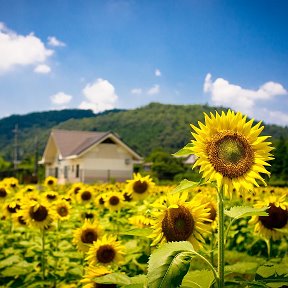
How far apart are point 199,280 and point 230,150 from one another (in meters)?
0.64

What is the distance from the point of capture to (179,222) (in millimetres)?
2281

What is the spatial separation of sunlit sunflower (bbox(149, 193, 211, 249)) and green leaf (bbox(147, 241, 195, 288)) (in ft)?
1.57

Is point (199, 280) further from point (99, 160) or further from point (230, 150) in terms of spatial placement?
point (99, 160)

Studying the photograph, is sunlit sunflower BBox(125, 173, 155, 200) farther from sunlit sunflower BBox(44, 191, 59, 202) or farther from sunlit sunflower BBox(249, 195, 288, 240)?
sunlit sunflower BBox(249, 195, 288, 240)

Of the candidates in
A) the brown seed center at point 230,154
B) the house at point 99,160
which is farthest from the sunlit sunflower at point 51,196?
the house at point 99,160

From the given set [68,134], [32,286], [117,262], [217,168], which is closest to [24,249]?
[32,286]

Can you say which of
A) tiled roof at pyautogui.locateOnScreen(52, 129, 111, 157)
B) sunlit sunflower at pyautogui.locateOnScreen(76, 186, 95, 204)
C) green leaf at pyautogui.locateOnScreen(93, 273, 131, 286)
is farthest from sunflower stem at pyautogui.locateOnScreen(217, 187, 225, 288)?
tiled roof at pyautogui.locateOnScreen(52, 129, 111, 157)

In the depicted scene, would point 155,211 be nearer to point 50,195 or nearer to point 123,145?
point 50,195

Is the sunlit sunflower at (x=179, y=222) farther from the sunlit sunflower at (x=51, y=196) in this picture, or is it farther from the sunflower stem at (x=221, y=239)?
the sunlit sunflower at (x=51, y=196)

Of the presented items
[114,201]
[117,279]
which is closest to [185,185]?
[117,279]

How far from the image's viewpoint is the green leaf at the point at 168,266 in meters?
1.64

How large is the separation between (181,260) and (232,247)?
6113 mm

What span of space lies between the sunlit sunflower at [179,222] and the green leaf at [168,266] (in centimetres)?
48

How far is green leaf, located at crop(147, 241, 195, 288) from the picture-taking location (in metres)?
1.64
